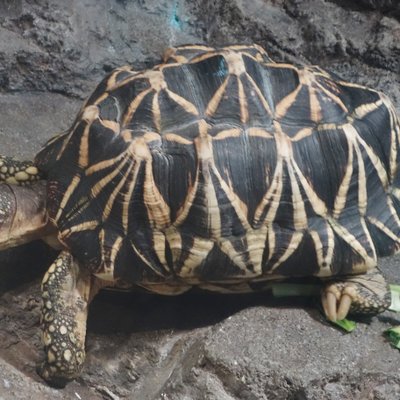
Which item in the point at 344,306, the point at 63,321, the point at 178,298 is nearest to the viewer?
the point at 63,321

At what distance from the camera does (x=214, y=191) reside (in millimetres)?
2842

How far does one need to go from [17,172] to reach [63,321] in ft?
2.94

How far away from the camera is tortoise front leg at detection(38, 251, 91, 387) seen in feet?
9.70

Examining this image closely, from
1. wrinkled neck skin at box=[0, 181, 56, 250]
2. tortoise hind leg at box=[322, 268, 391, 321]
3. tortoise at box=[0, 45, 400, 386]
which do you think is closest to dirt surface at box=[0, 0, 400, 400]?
tortoise hind leg at box=[322, 268, 391, 321]

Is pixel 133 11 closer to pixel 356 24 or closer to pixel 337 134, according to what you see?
pixel 356 24

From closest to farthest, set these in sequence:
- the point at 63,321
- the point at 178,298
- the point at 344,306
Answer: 1. the point at 63,321
2. the point at 344,306
3. the point at 178,298

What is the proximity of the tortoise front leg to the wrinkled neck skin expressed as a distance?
0.73ft

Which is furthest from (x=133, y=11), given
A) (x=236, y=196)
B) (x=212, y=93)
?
(x=236, y=196)

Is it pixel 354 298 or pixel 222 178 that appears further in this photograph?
pixel 354 298

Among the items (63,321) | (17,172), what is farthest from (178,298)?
(17,172)

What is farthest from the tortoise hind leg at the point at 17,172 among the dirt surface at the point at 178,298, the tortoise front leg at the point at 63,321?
the tortoise front leg at the point at 63,321

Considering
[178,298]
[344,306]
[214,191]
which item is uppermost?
[214,191]

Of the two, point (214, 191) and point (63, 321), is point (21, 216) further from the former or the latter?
point (214, 191)

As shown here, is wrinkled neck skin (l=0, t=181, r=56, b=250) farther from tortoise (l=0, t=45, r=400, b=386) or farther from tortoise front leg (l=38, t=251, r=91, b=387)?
tortoise front leg (l=38, t=251, r=91, b=387)
